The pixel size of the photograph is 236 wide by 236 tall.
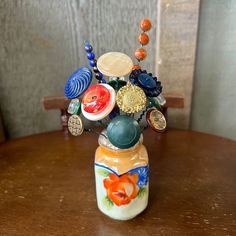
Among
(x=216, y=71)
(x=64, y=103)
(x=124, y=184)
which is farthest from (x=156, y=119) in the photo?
(x=216, y=71)

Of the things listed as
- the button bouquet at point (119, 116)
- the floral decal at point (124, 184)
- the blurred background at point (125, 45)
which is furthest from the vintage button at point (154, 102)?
the blurred background at point (125, 45)

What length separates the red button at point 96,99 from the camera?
0.44m

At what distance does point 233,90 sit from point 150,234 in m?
0.70

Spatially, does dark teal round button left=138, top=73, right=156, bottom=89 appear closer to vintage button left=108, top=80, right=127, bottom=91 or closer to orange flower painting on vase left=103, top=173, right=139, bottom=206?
vintage button left=108, top=80, right=127, bottom=91

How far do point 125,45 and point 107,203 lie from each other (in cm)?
59

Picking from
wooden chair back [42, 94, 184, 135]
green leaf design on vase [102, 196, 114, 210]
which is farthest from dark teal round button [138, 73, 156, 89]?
wooden chair back [42, 94, 184, 135]

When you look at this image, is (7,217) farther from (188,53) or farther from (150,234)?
(188,53)

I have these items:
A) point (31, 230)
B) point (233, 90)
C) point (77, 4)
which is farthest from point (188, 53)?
point (31, 230)

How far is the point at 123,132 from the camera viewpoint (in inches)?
17.4

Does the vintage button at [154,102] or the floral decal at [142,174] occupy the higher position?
the vintage button at [154,102]

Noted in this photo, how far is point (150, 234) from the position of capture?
51 cm

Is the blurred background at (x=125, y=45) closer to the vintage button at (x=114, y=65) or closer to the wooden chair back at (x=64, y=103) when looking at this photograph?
the wooden chair back at (x=64, y=103)

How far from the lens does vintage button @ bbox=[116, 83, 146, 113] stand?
1.45ft

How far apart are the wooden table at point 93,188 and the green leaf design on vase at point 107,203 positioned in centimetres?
4
